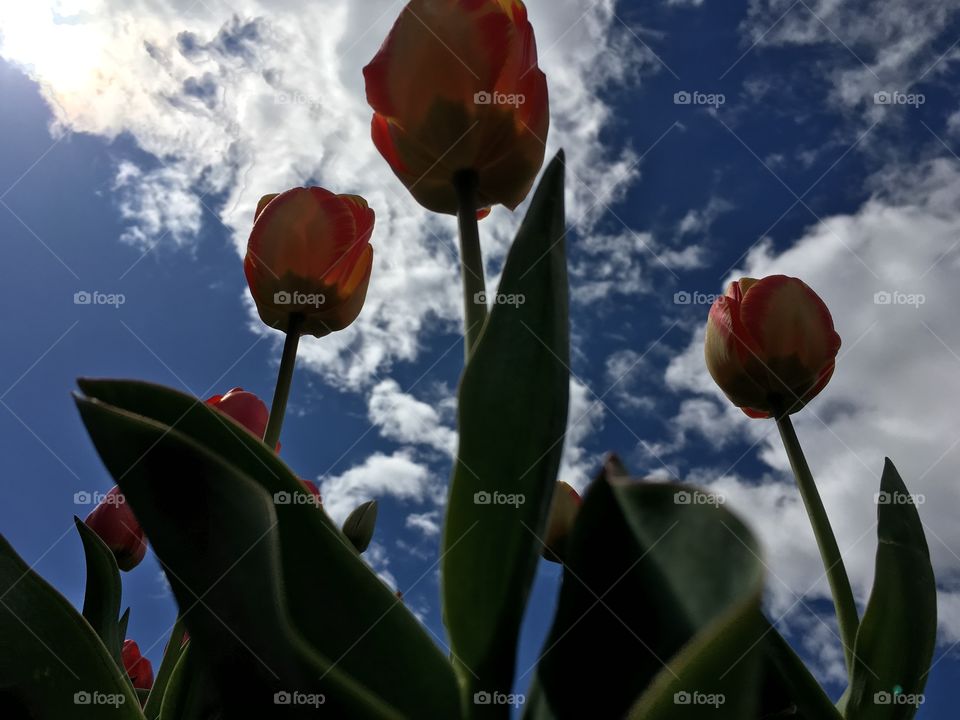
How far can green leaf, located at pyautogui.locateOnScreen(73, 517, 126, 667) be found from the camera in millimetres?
803

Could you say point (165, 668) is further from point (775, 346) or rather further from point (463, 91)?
point (775, 346)

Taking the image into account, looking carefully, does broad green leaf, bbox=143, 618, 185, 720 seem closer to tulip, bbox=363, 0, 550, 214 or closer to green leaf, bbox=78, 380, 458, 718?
green leaf, bbox=78, 380, 458, 718

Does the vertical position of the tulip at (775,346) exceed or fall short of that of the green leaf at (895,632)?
it exceeds it

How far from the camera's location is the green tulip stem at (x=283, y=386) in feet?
2.60

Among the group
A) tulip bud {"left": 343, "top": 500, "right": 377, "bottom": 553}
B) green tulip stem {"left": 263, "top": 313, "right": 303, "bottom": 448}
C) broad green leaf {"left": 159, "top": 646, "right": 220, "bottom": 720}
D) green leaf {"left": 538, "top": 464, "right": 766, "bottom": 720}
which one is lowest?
broad green leaf {"left": 159, "top": 646, "right": 220, "bottom": 720}

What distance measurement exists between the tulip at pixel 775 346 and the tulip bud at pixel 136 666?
3.61 feet

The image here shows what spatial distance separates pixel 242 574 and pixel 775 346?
0.93 meters

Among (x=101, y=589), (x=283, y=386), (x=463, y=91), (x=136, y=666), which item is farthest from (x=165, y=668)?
(x=463, y=91)

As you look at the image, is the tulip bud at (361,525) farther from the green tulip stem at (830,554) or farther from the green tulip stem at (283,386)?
the green tulip stem at (830,554)

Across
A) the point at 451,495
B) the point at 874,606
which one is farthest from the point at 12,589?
the point at 874,606

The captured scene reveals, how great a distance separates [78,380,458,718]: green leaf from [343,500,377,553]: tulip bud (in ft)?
1.54

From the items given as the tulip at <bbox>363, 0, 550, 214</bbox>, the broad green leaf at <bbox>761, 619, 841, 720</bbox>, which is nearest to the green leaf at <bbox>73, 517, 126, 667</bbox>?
the tulip at <bbox>363, 0, 550, 214</bbox>

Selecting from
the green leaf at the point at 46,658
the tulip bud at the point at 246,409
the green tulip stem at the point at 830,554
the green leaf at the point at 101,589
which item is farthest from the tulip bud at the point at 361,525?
the green tulip stem at the point at 830,554

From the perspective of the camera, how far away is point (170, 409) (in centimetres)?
46
